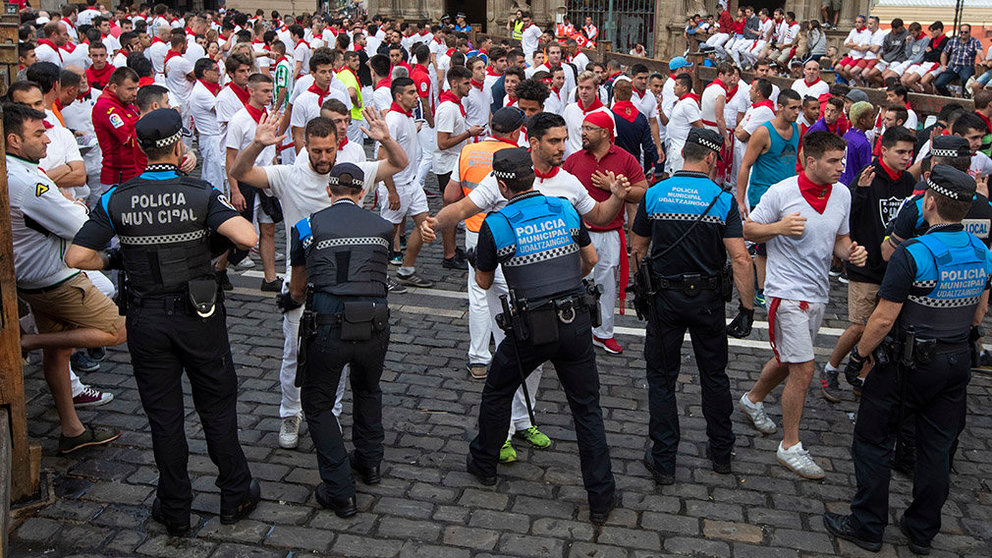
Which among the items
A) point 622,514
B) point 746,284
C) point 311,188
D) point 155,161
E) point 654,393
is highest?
point 155,161

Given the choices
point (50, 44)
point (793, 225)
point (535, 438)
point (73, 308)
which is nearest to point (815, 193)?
point (793, 225)

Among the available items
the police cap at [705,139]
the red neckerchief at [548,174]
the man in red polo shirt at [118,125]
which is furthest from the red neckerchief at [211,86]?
the police cap at [705,139]

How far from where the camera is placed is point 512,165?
518 cm

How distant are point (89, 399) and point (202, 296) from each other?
2.26m

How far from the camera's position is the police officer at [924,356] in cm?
492

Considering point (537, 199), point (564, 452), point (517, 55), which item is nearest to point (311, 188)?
point (537, 199)

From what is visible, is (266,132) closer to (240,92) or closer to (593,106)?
(593,106)

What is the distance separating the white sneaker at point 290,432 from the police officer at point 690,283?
7.41 feet

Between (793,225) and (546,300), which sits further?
(793,225)

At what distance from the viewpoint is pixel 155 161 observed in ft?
16.2

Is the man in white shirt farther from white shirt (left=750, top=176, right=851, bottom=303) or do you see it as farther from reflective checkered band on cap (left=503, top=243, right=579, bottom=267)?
white shirt (left=750, top=176, right=851, bottom=303)

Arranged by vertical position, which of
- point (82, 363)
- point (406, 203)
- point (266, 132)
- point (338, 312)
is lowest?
point (82, 363)

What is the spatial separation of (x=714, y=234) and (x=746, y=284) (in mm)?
363

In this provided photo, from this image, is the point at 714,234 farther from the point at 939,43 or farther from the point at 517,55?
the point at 939,43
